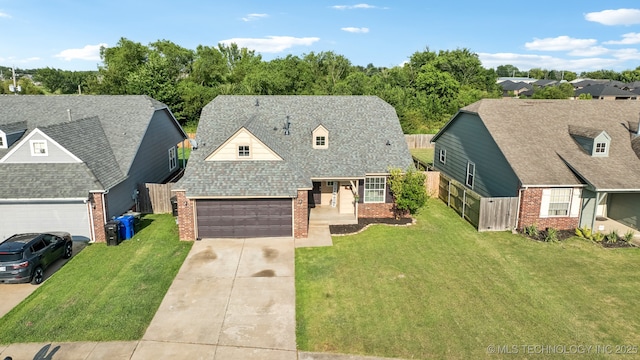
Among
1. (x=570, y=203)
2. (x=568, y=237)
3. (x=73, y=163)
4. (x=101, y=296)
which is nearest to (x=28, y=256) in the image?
(x=101, y=296)

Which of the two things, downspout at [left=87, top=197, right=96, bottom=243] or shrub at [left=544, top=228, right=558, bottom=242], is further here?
shrub at [left=544, top=228, right=558, bottom=242]

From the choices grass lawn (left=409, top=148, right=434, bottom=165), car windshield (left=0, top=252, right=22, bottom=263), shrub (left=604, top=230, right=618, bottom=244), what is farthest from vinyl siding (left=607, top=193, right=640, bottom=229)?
car windshield (left=0, top=252, right=22, bottom=263)

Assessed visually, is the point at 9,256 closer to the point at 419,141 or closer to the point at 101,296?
the point at 101,296

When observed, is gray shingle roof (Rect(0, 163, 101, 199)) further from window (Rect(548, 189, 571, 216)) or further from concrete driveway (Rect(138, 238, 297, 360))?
window (Rect(548, 189, 571, 216))

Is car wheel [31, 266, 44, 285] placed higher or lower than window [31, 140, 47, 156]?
lower

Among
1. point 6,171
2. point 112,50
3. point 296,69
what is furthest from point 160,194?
point 112,50

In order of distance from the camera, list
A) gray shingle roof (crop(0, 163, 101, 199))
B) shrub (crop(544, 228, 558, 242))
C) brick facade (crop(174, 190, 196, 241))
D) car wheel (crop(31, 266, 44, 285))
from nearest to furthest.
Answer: car wheel (crop(31, 266, 44, 285))
gray shingle roof (crop(0, 163, 101, 199))
brick facade (crop(174, 190, 196, 241))
shrub (crop(544, 228, 558, 242))
